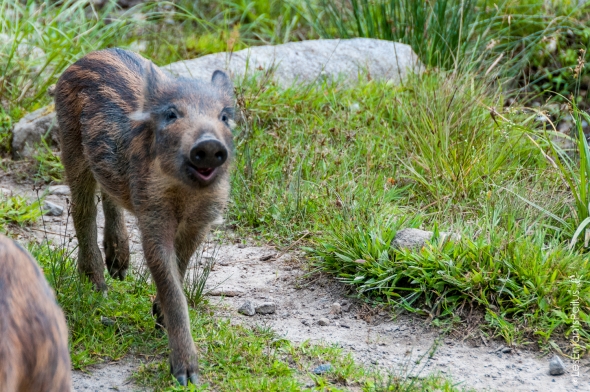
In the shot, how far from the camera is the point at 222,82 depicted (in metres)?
4.72

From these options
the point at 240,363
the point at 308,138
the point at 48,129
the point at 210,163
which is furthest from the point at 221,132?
the point at 48,129

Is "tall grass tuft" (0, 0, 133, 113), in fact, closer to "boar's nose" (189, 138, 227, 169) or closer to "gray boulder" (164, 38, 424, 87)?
"gray boulder" (164, 38, 424, 87)

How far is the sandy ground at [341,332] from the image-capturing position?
4.15 meters

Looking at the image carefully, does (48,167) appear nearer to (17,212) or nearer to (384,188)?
(17,212)

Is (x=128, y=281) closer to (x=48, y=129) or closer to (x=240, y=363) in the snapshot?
(x=240, y=363)

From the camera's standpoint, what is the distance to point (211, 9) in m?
11.5

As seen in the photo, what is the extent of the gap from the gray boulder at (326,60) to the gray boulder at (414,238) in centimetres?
292

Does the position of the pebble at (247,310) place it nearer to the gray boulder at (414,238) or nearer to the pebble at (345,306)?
the pebble at (345,306)

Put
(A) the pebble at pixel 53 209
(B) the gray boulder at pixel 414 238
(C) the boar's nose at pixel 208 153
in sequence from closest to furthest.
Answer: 1. (C) the boar's nose at pixel 208 153
2. (B) the gray boulder at pixel 414 238
3. (A) the pebble at pixel 53 209

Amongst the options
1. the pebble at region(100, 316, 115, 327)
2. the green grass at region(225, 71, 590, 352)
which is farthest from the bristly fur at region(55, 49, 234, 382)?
the green grass at region(225, 71, 590, 352)

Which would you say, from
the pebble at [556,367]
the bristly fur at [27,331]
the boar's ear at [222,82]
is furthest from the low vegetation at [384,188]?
the bristly fur at [27,331]

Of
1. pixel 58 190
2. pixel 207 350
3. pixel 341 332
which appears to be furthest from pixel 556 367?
pixel 58 190

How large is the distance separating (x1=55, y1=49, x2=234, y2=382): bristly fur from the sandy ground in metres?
0.47

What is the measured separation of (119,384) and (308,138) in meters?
3.30
